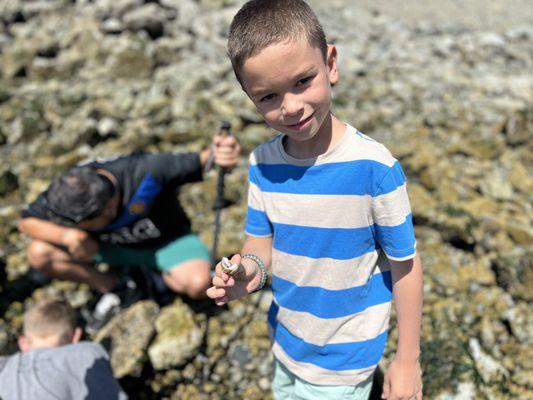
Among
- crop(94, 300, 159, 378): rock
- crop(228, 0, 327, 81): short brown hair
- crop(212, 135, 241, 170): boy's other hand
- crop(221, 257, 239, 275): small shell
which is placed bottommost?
Result: crop(94, 300, 159, 378): rock

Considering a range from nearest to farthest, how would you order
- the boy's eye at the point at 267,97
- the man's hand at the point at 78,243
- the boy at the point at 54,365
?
the boy's eye at the point at 267,97, the boy at the point at 54,365, the man's hand at the point at 78,243

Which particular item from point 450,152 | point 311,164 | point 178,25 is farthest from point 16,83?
point 311,164

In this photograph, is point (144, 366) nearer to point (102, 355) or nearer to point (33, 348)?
point (102, 355)

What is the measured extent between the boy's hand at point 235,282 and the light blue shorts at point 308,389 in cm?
68

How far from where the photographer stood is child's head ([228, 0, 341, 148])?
1.70 m

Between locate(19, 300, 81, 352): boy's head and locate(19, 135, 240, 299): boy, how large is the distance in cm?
77

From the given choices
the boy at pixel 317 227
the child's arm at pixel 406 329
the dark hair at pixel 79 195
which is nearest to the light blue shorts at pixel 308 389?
the boy at pixel 317 227

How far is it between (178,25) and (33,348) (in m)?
9.55

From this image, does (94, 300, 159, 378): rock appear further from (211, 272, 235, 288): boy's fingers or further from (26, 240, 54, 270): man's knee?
(211, 272, 235, 288): boy's fingers

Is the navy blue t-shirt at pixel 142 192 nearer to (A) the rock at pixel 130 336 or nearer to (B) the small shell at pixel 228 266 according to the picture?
(A) the rock at pixel 130 336

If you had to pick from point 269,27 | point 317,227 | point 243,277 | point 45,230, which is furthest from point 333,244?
point 45,230

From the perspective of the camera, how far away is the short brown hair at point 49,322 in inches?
137

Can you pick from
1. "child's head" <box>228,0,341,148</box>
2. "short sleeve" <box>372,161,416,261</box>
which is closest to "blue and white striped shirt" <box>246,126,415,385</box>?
"short sleeve" <box>372,161,416,261</box>

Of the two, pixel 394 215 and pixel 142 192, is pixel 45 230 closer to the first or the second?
pixel 142 192
